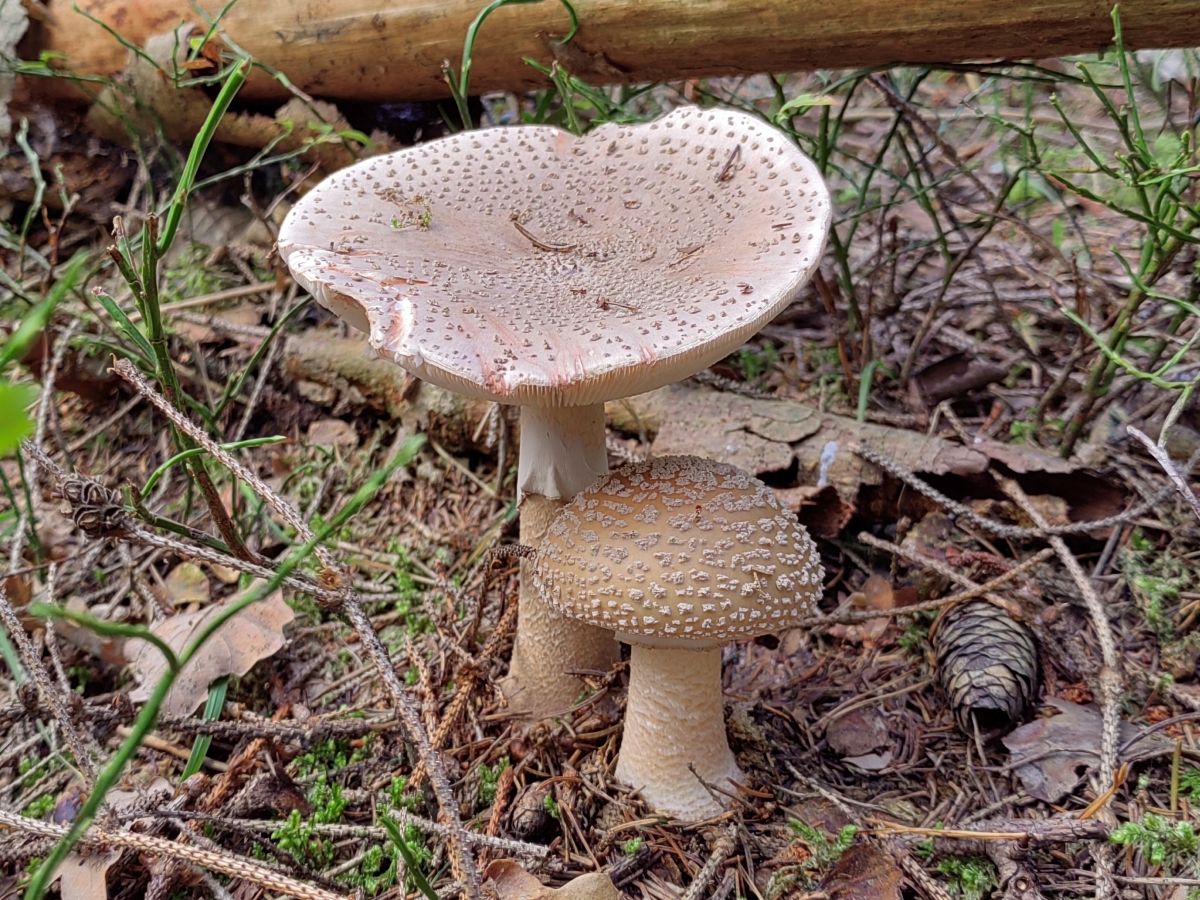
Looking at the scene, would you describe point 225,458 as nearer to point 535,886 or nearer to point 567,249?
point 567,249

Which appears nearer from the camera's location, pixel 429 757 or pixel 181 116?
pixel 429 757

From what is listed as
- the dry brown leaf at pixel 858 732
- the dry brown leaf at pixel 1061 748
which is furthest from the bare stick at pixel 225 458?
the dry brown leaf at pixel 1061 748

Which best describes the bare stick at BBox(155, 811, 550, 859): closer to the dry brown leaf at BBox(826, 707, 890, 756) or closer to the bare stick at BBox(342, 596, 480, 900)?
the bare stick at BBox(342, 596, 480, 900)

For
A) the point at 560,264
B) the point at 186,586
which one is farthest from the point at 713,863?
the point at 186,586

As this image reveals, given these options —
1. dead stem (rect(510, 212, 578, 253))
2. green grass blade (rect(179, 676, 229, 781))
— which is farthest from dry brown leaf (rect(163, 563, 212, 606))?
dead stem (rect(510, 212, 578, 253))

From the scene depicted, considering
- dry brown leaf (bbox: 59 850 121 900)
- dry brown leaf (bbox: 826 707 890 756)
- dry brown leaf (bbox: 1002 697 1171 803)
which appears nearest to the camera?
dry brown leaf (bbox: 59 850 121 900)
